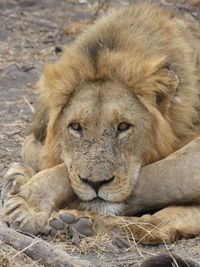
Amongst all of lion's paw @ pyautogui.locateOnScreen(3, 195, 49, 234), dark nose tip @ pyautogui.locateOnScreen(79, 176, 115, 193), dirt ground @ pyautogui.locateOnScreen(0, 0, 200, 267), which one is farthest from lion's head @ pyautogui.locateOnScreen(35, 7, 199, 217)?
dirt ground @ pyautogui.locateOnScreen(0, 0, 200, 267)

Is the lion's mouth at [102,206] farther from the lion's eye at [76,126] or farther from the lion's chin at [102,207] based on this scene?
the lion's eye at [76,126]

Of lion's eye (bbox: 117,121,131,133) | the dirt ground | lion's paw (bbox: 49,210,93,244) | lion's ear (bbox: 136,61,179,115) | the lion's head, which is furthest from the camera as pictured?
lion's ear (bbox: 136,61,179,115)

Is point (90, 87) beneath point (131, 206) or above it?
above

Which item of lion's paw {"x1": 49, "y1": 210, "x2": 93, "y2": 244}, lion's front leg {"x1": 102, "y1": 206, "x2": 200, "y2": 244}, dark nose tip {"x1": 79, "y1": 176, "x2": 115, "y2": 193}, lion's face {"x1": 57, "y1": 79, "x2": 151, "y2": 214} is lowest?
lion's front leg {"x1": 102, "y1": 206, "x2": 200, "y2": 244}

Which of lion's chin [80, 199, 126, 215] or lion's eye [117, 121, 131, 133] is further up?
lion's eye [117, 121, 131, 133]

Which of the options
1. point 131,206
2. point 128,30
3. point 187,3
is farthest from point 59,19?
point 131,206

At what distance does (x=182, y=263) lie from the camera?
3.97 m

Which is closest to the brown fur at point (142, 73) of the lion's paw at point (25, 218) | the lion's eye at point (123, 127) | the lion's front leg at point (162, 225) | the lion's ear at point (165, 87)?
the lion's ear at point (165, 87)

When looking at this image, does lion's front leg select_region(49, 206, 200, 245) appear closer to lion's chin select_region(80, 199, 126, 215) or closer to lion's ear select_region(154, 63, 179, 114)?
lion's chin select_region(80, 199, 126, 215)

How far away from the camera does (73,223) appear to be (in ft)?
15.0

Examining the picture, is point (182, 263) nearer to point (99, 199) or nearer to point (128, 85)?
point (99, 199)

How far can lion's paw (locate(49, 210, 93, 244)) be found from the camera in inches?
180

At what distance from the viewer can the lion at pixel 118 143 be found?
4645 millimetres

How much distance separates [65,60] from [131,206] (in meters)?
1.09
